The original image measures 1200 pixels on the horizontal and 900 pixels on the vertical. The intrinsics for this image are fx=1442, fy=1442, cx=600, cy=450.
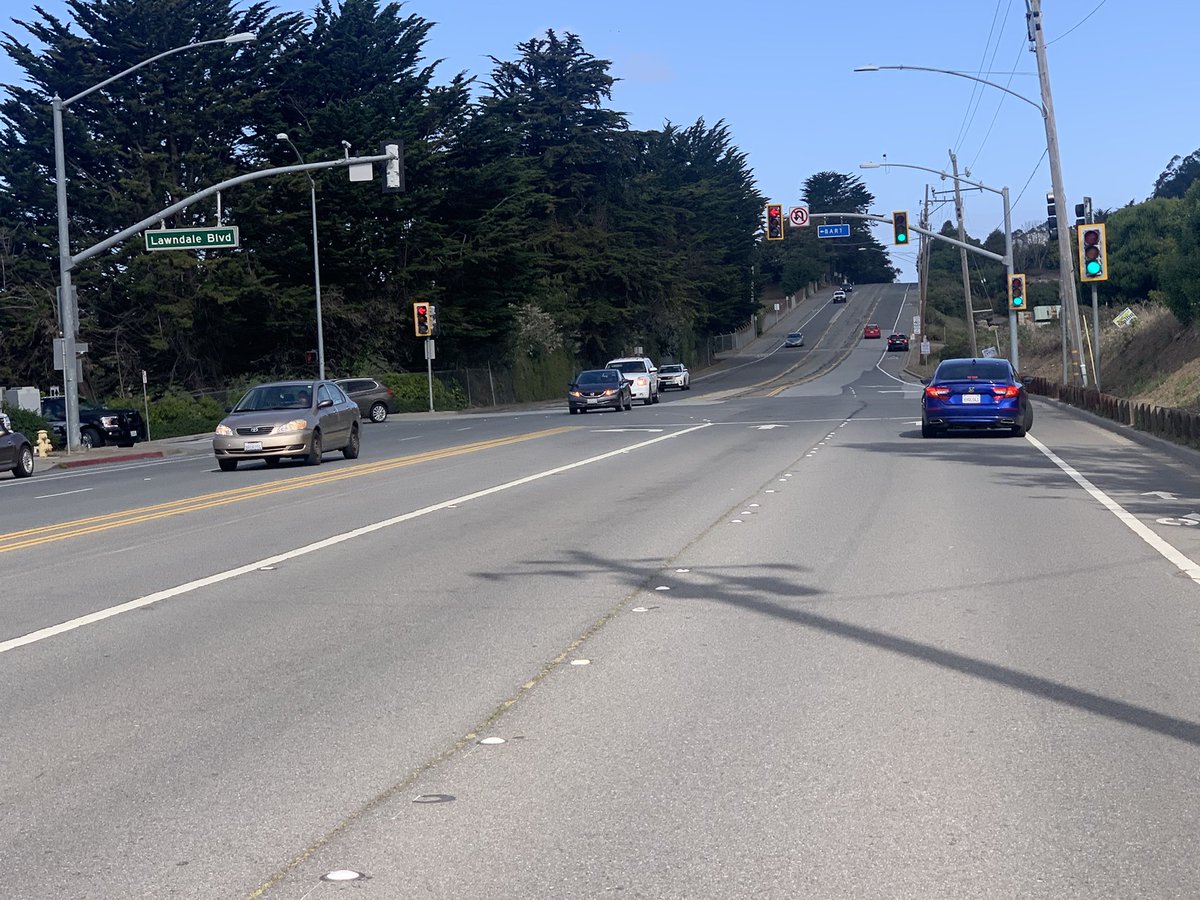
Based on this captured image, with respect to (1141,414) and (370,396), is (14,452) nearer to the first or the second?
(1141,414)

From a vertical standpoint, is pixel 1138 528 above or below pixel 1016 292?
below

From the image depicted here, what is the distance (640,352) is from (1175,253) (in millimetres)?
50447

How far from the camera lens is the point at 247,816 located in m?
5.42

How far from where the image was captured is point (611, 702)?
7.17 meters

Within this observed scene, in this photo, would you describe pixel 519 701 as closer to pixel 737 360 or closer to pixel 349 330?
pixel 349 330

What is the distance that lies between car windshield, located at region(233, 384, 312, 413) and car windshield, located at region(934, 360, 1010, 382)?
1211cm

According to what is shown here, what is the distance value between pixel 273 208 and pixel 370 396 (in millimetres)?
11198

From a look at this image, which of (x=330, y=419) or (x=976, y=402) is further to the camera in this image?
(x=976, y=402)

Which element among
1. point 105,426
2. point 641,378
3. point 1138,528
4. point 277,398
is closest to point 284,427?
point 277,398

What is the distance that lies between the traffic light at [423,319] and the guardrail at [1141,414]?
85.6 feet

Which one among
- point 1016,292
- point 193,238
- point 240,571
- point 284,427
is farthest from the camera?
point 1016,292

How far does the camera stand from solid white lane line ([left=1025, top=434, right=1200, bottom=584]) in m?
11.3

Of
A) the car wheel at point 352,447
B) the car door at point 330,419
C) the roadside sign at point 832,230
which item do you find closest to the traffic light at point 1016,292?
the roadside sign at point 832,230

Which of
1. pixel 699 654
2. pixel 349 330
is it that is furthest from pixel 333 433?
pixel 349 330
